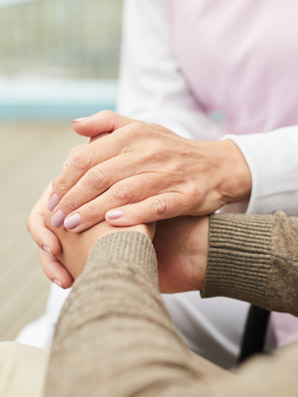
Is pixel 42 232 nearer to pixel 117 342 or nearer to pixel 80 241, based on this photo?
pixel 80 241

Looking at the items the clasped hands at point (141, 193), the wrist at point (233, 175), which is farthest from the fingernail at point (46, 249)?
the wrist at point (233, 175)

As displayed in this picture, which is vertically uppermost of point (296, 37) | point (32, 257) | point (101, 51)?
point (296, 37)

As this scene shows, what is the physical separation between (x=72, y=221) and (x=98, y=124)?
0.13m

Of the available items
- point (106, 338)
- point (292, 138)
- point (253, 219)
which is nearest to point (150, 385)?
point (106, 338)

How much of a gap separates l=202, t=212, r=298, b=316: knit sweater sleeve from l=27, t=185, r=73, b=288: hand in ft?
0.60

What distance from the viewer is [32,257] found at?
1.48m

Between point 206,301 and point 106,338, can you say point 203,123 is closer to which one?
point 206,301

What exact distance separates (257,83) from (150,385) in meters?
0.62

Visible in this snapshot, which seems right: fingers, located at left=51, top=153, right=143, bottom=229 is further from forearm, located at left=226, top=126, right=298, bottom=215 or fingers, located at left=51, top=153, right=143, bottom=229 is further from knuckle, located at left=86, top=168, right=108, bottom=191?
forearm, located at left=226, top=126, right=298, bottom=215

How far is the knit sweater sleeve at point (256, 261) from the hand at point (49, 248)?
18cm

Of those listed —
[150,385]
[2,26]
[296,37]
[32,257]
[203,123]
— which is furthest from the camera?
[2,26]

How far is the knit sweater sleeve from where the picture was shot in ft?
1.75

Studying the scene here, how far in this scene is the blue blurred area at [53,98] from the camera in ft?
8.54

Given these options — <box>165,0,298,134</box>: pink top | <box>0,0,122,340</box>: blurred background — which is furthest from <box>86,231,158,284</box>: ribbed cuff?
<box>0,0,122,340</box>: blurred background
